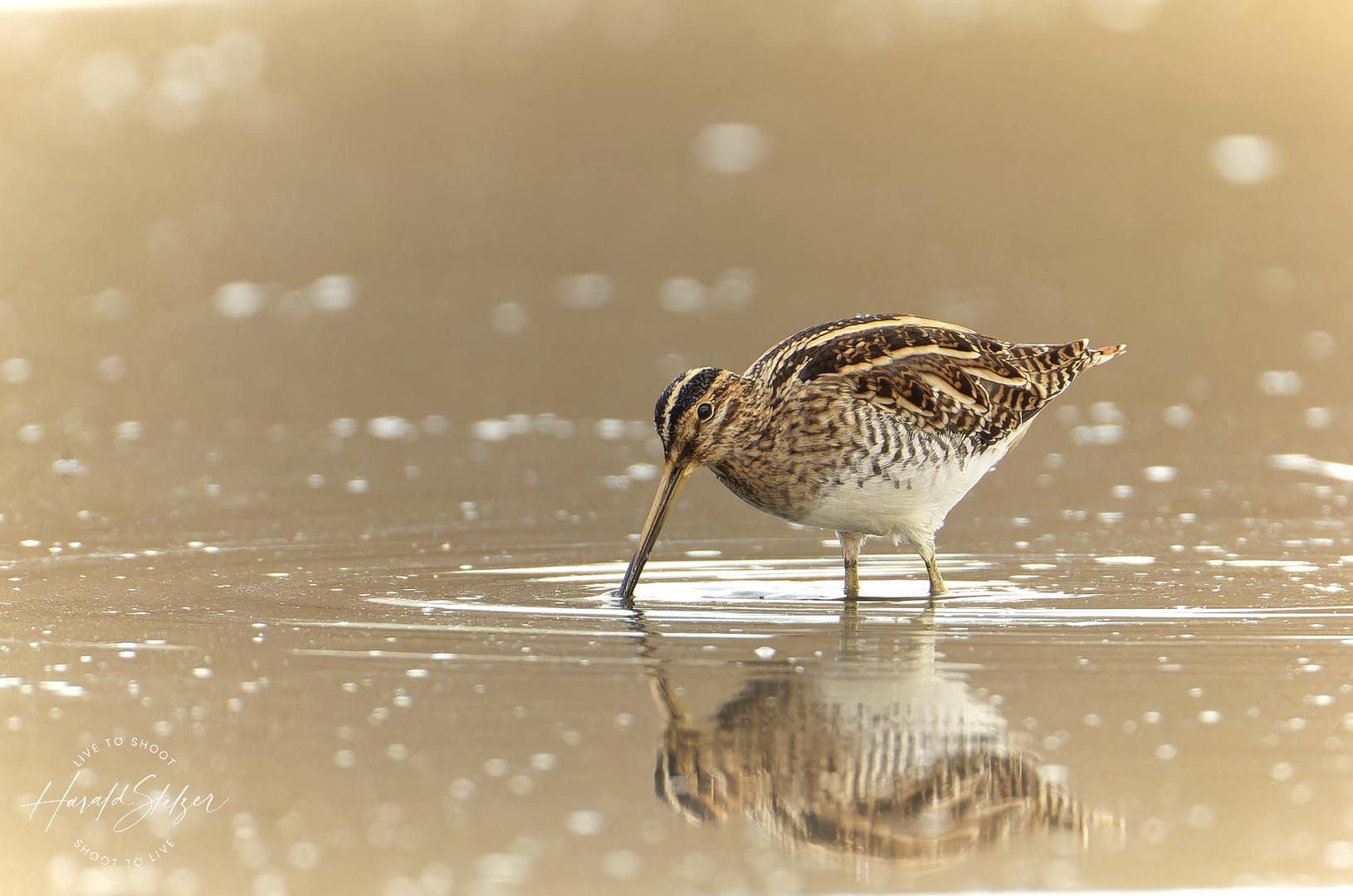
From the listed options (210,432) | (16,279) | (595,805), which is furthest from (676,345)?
(595,805)

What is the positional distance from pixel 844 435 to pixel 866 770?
95.9 inches

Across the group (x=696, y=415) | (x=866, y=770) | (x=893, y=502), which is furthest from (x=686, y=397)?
(x=866, y=770)

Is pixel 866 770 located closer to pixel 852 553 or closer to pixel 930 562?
pixel 930 562

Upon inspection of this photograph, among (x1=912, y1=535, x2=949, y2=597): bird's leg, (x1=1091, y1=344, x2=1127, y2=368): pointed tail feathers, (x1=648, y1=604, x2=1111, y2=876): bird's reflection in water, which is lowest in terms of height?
(x1=648, y1=604, x2=1111, y2=876): bird's reflection in water

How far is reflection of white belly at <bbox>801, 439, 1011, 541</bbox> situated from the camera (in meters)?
7.14

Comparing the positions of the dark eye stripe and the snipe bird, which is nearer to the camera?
the dark eye stripe

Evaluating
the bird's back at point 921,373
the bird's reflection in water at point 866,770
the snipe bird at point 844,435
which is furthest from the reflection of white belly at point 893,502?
the bird's reflection in water at point 866,770

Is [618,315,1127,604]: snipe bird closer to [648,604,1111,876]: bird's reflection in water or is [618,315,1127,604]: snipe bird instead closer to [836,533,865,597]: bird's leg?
[836,533,865,597]: bird's leg

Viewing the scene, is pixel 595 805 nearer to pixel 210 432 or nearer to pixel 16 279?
pixel 210 432

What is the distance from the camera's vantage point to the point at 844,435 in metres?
7.11

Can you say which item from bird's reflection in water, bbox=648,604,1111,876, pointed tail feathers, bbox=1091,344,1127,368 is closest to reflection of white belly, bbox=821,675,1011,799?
bird's reflection in water, bbox=648,604,1111,876

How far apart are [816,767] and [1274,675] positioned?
181 cm

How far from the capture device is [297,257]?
15930 mm

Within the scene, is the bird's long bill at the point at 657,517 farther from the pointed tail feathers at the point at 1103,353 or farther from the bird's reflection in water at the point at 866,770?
the pointed tail feathers at the point at 1103,353
